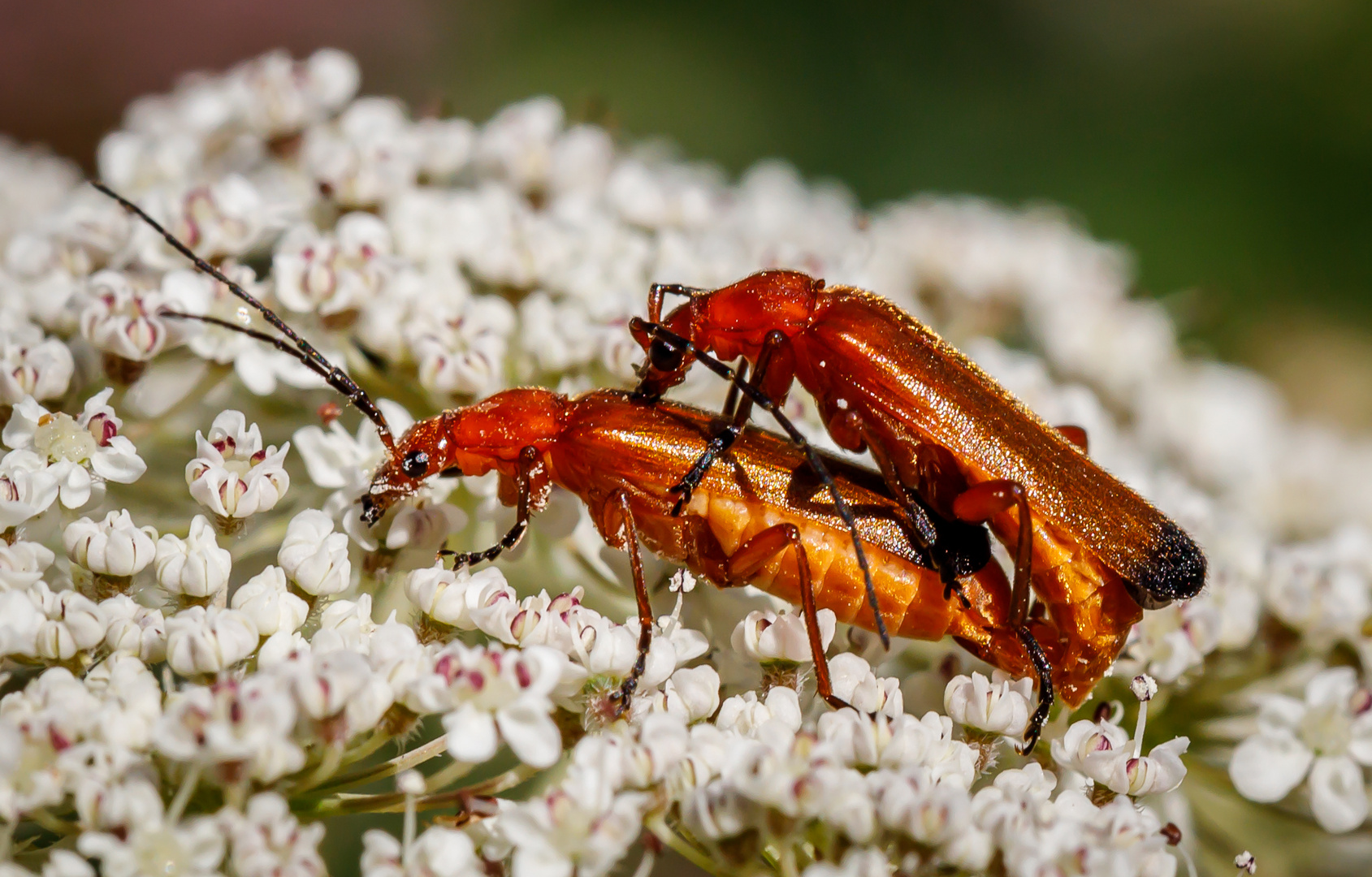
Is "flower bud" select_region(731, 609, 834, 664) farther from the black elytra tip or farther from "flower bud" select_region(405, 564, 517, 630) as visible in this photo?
the black elytra tip

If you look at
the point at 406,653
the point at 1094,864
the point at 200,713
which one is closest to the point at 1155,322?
the point at 1094,864

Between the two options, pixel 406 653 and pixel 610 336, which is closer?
pixel 406 653

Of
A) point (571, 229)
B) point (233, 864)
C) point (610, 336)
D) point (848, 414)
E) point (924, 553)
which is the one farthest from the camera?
point (571, 229)

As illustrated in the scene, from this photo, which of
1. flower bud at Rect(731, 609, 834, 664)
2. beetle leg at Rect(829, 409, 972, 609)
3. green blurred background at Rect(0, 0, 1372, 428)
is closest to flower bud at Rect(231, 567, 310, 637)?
flower bud at Rect(731, 609, 834, 664)

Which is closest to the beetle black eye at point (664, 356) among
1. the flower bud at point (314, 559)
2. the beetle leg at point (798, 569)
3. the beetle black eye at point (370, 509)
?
the beetle leg at point (798, 569)

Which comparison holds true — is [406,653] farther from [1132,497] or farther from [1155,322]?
[1155,322]

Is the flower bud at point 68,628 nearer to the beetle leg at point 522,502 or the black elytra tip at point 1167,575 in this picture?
the beetle leg at point 522,502

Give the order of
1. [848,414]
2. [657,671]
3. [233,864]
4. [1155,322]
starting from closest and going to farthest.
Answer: [233,864]
[657,671]
[848,414]
[1155,322]
